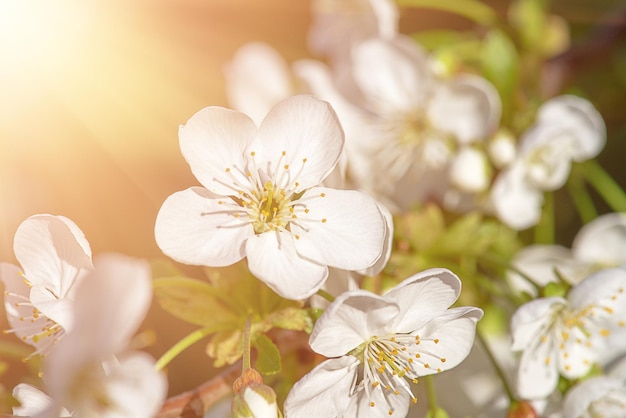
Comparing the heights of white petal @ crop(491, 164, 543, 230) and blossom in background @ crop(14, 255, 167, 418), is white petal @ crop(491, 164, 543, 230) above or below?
below

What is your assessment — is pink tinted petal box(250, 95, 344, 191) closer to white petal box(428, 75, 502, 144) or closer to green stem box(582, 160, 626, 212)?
white petal box(428, 75, 502, 144)

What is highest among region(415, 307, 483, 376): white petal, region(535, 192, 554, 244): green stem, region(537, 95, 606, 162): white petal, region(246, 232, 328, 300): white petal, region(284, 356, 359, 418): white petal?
region(246, 232, 328, 300): white petal

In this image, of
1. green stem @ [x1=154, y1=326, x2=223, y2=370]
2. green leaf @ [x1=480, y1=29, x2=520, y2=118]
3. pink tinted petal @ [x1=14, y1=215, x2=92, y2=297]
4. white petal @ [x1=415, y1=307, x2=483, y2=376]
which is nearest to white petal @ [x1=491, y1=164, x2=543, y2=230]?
green leaf @ [x1=480, y1=29, x2=520, y2=118]

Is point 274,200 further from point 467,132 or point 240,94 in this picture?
point 240,94

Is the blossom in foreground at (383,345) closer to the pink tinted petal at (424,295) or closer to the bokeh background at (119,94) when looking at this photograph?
the pink tinted petal at (424,295)

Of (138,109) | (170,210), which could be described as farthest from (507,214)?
(138,109)

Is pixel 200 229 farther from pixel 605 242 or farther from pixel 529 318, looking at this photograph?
pixel 605 242

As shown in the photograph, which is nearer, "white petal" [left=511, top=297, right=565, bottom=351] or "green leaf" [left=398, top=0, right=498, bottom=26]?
"white petal" [left=511, top=297, right=565, bottom=351]

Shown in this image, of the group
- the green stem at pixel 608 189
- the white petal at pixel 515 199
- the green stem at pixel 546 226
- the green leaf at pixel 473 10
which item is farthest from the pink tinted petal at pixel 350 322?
the green leaf at pixel 473 10
